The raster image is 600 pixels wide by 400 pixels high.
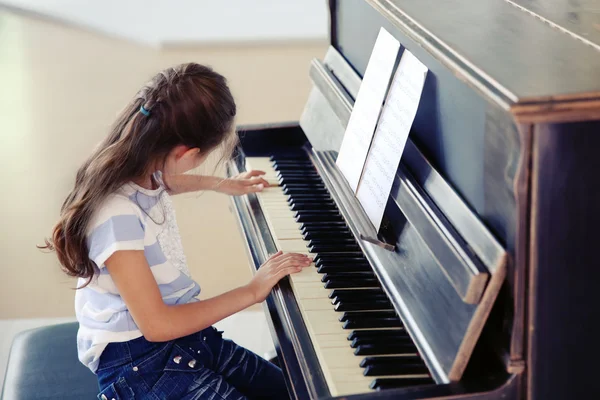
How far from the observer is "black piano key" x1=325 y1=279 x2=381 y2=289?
1.60 meters

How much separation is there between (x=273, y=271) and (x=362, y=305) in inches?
9.2

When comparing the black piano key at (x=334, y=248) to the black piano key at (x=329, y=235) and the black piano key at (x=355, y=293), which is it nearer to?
the black piano key at (x=329, y=235)

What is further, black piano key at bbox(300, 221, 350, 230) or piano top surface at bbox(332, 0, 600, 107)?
black piano key at bbox(300, 221, 350, 230)

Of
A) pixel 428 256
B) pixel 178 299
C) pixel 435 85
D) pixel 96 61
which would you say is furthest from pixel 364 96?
pixel 96 61

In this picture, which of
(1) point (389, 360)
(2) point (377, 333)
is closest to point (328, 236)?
(2) point (377, 333)

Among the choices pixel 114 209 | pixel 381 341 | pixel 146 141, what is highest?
pixel 146 141

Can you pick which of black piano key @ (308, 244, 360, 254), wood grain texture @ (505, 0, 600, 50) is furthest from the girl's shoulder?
wood grain texture @ (505, 0, 600, 50)

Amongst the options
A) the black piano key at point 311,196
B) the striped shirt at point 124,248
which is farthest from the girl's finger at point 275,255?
the black piano key at point 311,196

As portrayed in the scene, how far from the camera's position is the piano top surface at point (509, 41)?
112 cm

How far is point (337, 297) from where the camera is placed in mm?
1557

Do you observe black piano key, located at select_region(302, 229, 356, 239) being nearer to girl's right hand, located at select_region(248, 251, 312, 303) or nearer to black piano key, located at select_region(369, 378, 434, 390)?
girl's right hand, located at select_region(248, 251, 312, 303)

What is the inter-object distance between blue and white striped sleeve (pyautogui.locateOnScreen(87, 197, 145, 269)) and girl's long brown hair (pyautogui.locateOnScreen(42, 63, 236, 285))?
0.02 metres

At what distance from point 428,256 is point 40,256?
7.07ft

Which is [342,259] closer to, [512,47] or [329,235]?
[329,235]
